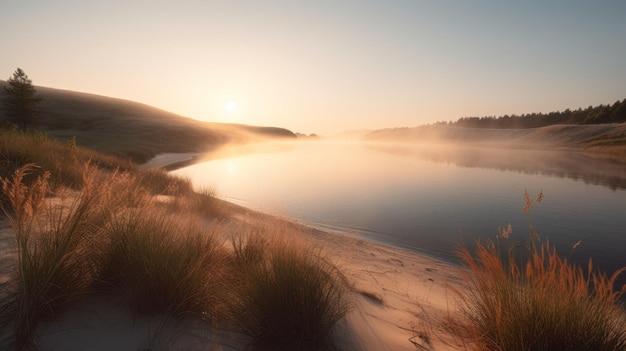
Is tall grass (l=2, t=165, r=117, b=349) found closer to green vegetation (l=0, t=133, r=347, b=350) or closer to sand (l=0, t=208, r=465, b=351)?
green vegetation (l=0, t=133, r=347, b=350)

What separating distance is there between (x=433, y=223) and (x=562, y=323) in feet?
31.7

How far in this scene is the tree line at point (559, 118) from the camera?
76.0 meters

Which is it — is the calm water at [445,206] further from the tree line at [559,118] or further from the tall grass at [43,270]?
the tree line at [559,118]

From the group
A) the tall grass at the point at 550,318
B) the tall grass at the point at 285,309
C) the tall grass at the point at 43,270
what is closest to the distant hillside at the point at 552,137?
the tall grass at the point at 550,318

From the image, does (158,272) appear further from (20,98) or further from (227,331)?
(20,98)

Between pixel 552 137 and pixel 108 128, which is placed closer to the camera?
pixel 108 128

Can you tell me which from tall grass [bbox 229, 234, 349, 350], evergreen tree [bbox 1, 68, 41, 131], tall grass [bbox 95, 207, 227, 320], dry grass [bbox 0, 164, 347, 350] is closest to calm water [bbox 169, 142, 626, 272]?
tall grass [bbox 229, 234, 349, 350]

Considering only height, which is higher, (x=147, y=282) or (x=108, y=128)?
(x=108, y=128)

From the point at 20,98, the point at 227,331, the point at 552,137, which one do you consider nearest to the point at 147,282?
the point at 227,331

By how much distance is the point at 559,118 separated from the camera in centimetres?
10538

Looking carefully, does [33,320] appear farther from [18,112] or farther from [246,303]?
[18,112]

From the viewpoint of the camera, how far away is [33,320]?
2.46 m

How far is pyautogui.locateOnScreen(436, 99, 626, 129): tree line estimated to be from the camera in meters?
76.0

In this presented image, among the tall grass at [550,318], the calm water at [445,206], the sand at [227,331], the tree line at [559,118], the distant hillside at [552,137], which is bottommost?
the calm water at [445,206]
